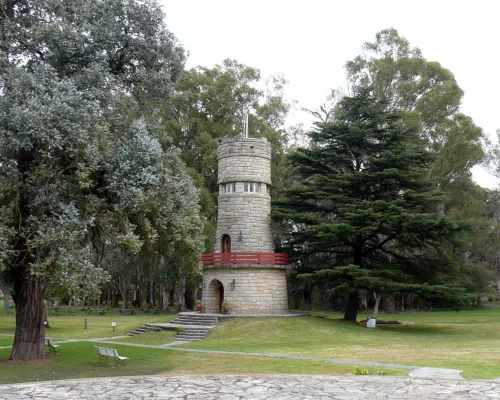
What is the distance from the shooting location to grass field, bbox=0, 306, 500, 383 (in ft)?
50.7

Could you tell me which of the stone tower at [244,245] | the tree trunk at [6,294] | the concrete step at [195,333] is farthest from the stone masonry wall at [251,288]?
the tree trunk at [6,294]

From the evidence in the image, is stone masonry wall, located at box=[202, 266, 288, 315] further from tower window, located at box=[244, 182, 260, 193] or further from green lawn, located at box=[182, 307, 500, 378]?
tower window, located at box=[244, 182, 260, 193]

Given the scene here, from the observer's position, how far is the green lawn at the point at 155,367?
14.8 m

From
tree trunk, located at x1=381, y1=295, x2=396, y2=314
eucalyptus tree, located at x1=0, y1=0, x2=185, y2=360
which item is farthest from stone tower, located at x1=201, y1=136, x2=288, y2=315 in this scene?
tree trunk, located at x1=381, y1=295, x2=396, y2=314

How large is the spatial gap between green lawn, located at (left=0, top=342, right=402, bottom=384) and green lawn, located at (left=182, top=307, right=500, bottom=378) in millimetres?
2443

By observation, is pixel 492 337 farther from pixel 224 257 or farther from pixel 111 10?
pixel 111 10

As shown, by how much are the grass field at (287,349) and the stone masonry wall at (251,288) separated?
1.52 m

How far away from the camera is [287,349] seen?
2088 cm

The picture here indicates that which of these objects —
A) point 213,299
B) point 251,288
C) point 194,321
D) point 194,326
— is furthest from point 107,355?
point 213,299

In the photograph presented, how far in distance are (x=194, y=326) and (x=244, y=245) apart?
5177 mm

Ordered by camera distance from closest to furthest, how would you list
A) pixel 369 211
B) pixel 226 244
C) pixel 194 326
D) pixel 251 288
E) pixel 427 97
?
1. pixel 194 326
2. pixel 369 211
3. pixel 251 288
4. pixel 226 244
5. pixel 427 97

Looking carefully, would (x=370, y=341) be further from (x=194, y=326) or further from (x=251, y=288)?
(x=194, y=326)

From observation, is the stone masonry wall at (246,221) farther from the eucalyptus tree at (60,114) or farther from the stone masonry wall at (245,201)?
the eucalyptus tree at (60,114)

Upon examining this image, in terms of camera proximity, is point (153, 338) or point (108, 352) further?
point (153, 338)
